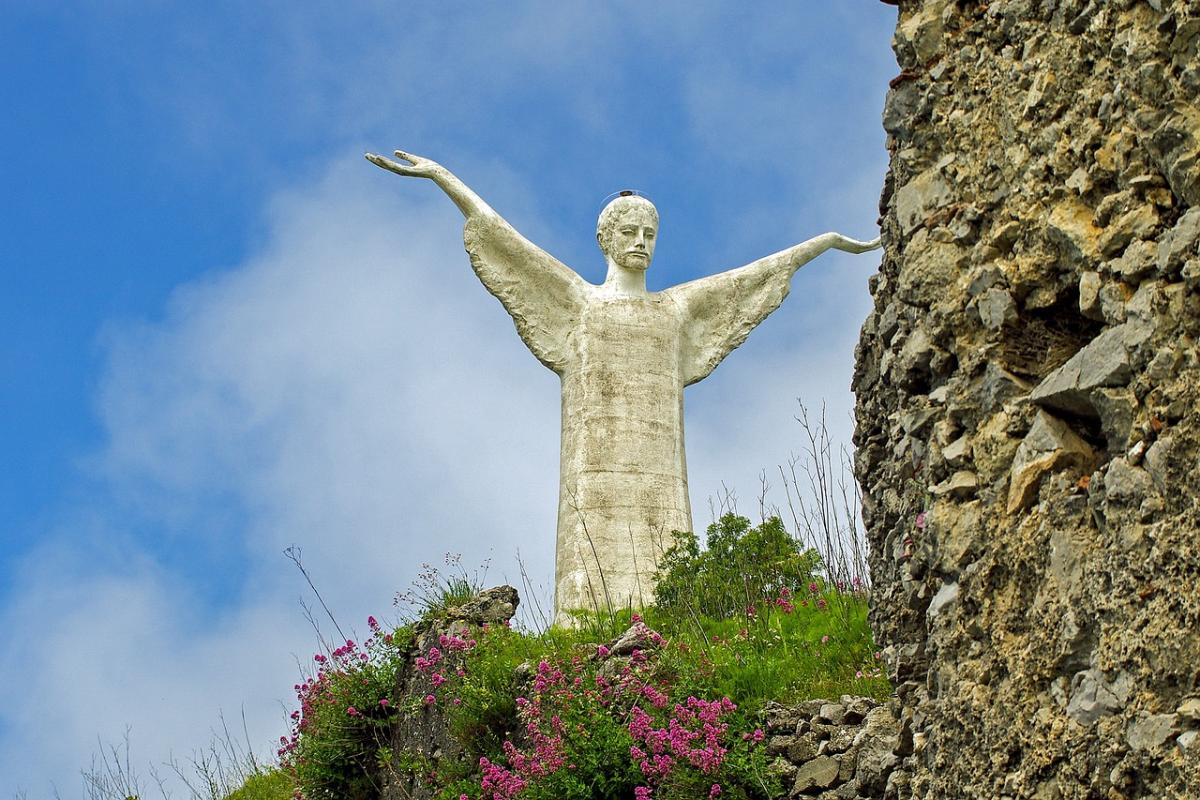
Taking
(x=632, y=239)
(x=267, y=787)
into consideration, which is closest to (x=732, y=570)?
(x=632, y=239)

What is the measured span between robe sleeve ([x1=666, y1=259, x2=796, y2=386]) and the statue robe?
0.04ft

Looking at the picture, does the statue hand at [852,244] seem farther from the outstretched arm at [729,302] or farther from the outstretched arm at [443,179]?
the outstretched arm at [443,179]

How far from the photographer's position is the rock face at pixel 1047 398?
3145 millimetres

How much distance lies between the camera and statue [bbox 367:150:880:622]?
1169 centimetres

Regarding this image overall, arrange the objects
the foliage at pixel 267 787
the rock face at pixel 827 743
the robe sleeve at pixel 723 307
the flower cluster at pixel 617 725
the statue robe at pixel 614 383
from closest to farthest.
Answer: the rock face at pixel 827 743
the flower cluster at pixel 617 725
the statue robe at pixel 614 383
the foliage at pixel 267 787
the robe sleeve at pixel 723 307

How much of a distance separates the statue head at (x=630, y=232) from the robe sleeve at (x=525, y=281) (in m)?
0.46

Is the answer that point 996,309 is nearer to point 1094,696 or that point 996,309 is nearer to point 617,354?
point 1094,696

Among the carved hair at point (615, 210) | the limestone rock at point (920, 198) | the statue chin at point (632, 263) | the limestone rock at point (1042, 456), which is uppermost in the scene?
the carved hair at point (615, 210)

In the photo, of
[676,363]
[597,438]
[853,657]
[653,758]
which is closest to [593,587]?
[597,438]

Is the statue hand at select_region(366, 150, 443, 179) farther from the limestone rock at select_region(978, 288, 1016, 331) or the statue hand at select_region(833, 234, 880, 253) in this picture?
the limestone rock at select_region(978, 288, 1016, 331)

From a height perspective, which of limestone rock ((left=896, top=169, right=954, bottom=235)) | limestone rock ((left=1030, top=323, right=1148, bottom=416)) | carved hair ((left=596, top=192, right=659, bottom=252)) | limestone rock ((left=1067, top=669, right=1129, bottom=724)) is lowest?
limestone rock ((left=1067, top=669, right=1129, bottom=724))

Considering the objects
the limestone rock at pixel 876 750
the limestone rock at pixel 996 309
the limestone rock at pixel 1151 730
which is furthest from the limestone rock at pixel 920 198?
the limestone rock at pixel 876 750

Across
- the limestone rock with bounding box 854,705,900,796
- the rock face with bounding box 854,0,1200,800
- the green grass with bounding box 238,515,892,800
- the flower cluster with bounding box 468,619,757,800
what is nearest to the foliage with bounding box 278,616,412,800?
the green grass with bounding box 238,515,892,800

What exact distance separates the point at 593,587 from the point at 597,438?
1.29m
